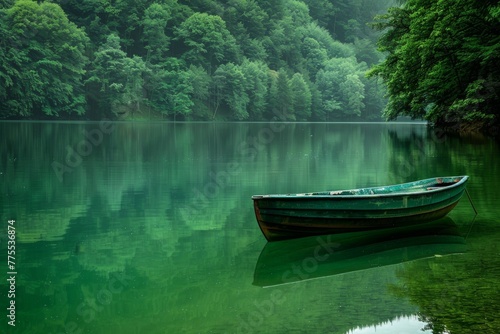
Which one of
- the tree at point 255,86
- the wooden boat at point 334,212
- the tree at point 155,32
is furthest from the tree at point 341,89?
the wooden boat at point 334,212

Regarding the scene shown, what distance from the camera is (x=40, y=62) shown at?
75.9 meters

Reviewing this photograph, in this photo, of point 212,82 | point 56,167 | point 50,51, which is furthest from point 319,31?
point 56,167

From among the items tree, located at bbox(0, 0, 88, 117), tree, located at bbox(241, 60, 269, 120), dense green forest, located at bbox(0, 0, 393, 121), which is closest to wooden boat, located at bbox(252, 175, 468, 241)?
dense green forest, located at bbox(0, 0, 393, 121)

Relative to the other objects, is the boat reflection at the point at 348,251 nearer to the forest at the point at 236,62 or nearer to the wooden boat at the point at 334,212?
the wooden boat at the point at 334,212

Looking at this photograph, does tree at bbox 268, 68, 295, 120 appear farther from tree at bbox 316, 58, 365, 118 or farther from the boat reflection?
the boat reflection

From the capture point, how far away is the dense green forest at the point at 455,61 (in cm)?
3222

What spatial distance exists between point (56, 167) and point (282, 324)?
1780 centimetres

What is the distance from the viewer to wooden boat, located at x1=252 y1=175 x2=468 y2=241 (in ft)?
37.0

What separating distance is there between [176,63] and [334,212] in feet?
277

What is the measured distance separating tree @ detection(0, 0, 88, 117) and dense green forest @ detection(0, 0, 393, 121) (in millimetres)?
128

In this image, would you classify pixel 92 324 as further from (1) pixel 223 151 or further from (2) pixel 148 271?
(1) pixel 223 151

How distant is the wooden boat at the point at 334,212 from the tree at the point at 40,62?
63.1m

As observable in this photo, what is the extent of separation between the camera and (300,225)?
37.7ft

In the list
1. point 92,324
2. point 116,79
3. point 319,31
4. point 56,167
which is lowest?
point 92,324
